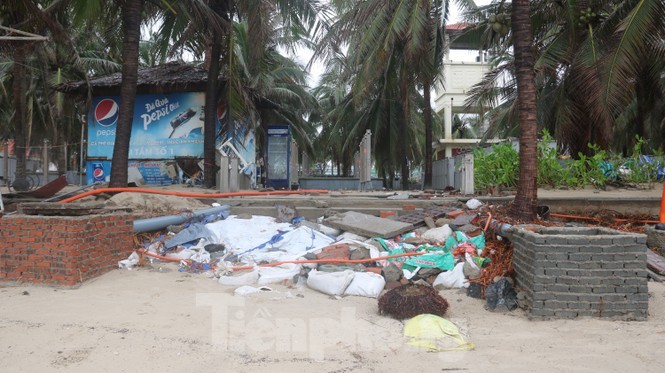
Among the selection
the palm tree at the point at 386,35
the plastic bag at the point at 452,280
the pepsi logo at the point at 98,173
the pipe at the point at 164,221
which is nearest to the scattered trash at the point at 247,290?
the plastic bag at the point at 452,280

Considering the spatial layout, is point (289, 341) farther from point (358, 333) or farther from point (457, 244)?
point (457, 244)

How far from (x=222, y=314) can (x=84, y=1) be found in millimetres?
8171

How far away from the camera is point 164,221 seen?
7367 mm

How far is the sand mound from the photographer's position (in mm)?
8188

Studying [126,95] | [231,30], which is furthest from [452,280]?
[231,30]

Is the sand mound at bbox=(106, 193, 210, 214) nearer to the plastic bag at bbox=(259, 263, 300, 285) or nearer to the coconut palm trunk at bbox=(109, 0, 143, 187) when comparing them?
the coconut palm trunk at bbox=(109, 0, 143, 187)

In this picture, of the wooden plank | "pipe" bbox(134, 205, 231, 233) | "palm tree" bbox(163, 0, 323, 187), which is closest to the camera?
the wooden plank

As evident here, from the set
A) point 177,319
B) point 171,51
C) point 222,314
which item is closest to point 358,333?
point 222,314

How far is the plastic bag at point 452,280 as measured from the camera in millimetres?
5676

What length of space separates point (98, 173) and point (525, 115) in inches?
609

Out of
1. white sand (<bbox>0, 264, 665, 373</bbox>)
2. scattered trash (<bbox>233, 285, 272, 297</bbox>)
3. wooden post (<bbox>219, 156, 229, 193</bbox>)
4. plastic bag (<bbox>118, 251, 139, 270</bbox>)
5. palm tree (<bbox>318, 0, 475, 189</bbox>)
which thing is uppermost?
palm tree (<bbox>318, 0, 475, 189</bbox>)

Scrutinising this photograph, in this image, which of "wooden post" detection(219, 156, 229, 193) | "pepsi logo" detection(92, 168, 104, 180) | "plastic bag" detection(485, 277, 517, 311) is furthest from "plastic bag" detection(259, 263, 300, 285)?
"pepsi logo" detection(92, 168, 104, 180)

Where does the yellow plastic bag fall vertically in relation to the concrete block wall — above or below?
below

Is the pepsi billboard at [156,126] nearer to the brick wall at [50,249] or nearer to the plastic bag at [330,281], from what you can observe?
the brick wall at [50,249]
